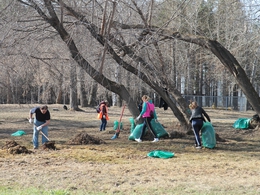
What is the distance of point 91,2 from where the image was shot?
12.6 meters

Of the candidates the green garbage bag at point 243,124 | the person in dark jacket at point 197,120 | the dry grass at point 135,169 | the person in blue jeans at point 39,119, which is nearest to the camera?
the dry grass at point 135,169

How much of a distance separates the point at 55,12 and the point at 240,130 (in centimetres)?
797

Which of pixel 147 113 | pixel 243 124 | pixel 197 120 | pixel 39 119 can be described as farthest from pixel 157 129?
pixel 243 124

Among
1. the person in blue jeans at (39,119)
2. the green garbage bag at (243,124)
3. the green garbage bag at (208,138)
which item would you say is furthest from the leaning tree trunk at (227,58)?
the person in blue jeans at (39,119)

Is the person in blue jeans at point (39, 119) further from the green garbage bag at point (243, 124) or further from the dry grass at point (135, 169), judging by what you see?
the green garbage bag at point (243, 124)

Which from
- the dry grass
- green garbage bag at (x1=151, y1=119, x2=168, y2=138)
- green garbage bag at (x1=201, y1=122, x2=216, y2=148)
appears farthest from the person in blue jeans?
green garbage bag at (x1=201, y1=122, x2=216, y2=148)

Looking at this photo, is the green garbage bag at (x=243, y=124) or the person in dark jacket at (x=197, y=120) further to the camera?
the green garbage bag at (x=243, y=124)

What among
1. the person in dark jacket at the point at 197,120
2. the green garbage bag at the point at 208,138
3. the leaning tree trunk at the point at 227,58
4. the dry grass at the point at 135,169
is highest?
the leaning tree trunk at the point at 227,58

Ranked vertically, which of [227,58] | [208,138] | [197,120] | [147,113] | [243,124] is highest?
[227,58]

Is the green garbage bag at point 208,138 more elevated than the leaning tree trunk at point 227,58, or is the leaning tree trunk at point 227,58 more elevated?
the leaning tree trunk at point 227,58

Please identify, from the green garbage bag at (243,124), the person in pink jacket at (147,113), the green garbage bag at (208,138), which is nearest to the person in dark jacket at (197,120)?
the green garbage bag at (208,138)

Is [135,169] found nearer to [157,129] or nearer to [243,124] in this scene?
[157,129]

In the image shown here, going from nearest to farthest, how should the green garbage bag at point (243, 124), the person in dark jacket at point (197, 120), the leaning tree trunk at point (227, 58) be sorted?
the person in dark jacket at point (197, 120), the leaning tree trunk at point (227, 58), the green garbage bag at point (243, 124)

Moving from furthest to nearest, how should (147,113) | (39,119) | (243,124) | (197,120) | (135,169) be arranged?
1. (243,124)
2. (147,113)
3. (197,120)
4. (39,119)
5. (135,169)
